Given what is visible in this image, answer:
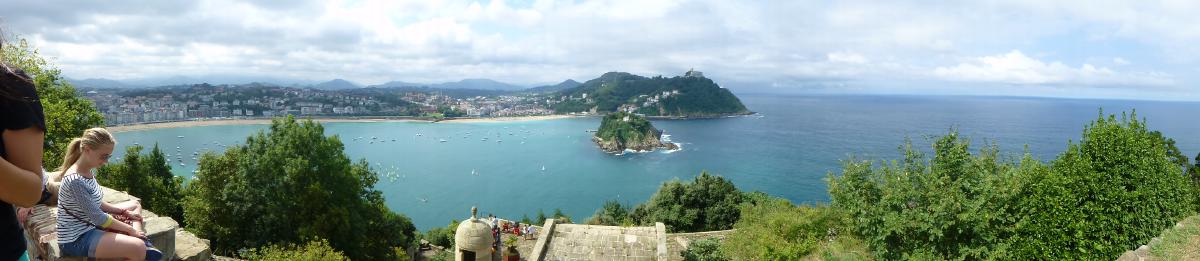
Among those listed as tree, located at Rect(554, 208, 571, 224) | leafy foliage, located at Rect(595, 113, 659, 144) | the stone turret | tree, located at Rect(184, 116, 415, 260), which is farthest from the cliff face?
the stone turret

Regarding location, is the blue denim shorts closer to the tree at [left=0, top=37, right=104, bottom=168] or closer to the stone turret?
the stone turret

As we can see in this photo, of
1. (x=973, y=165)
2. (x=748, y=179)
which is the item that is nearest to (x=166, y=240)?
(x=973, y=165)

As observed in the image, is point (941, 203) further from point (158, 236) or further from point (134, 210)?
point (158, 236)

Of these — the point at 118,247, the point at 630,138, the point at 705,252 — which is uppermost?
the point at 118,247

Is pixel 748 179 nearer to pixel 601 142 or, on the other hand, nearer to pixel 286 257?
pixel 601 142

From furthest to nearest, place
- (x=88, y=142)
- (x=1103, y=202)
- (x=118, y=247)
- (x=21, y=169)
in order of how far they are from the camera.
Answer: (x=1103, y=202)
(x=118, y=247)
(x=88, y=142)
(x=21, y=169)

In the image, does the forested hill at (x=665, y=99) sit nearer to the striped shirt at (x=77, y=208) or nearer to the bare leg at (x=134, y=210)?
the bare leg at (x=134, y=210)

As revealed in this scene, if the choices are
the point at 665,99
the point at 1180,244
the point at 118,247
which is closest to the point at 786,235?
the point at 1180,244

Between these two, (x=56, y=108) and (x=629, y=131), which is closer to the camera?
(x=56, y=108)
